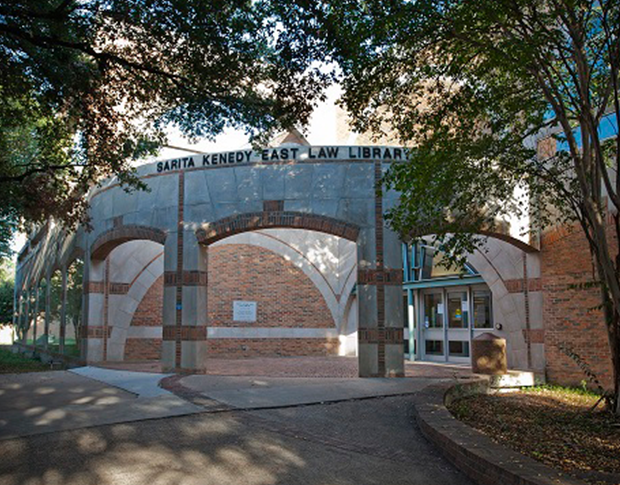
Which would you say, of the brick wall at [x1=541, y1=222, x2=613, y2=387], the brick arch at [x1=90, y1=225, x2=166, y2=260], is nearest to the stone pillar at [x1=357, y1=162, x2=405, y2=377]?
the brick wall at [x1=541, y1=222, x2=613, y2=387]

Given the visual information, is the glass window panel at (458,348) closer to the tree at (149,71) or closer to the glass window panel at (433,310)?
the glass window panel at (433,310)

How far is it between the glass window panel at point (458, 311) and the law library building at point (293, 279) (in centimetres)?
3

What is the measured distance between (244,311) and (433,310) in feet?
20.2

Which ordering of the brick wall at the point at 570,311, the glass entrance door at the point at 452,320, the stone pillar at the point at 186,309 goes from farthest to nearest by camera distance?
the glass entrance door at the point at 452,320 → the stone pillar at the point at 186,309 → the brick wall at the point at 570,311

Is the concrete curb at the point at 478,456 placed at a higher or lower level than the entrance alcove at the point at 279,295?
lower

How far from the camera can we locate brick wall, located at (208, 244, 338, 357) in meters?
19.3

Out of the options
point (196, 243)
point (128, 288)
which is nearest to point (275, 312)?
point (128, 288)

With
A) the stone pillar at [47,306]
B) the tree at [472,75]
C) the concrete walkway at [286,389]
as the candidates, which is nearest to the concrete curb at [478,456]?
the concrete walkway at [286,389]

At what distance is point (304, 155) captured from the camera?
13.5 metres

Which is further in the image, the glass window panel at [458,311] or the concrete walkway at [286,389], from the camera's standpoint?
the glass window panel at [458,311]

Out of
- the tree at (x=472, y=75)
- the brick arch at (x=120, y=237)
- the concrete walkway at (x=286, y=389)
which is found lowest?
the concrete walkway at (x=286, y=389)

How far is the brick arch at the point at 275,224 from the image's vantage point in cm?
1306

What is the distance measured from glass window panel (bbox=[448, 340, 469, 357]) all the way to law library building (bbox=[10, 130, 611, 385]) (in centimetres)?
5

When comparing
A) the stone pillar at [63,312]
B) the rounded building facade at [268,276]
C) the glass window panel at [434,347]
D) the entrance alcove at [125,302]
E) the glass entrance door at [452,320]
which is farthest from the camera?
the stone pillar at [63,312]
